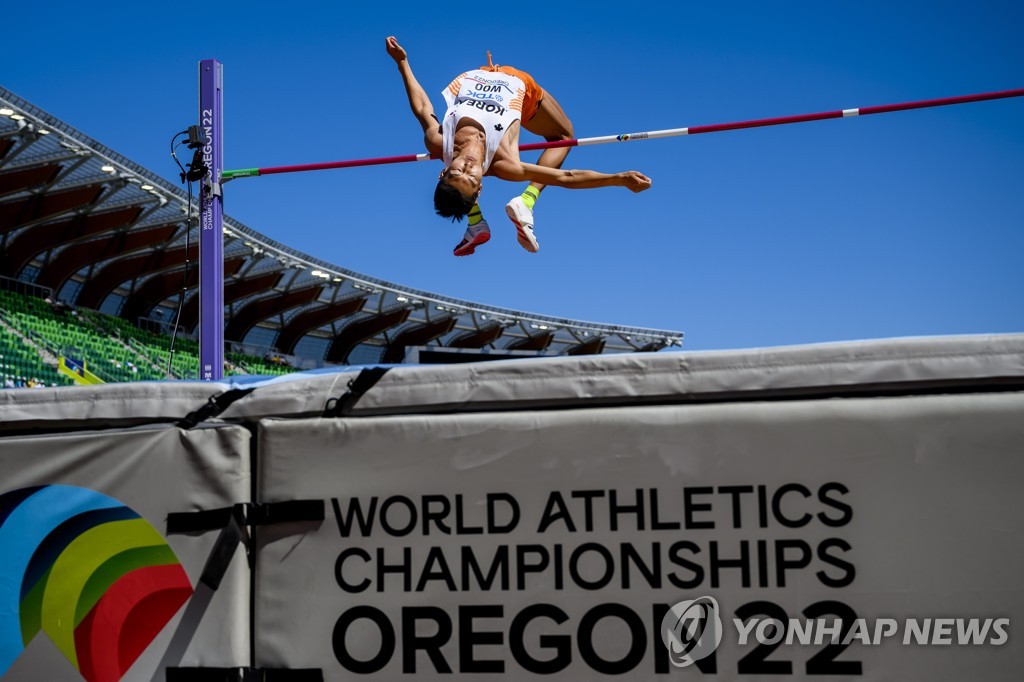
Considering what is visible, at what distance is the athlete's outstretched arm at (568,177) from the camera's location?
619 centimetres

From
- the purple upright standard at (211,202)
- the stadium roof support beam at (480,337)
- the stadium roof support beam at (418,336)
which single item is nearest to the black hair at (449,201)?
the purple upright standard at (211,202)

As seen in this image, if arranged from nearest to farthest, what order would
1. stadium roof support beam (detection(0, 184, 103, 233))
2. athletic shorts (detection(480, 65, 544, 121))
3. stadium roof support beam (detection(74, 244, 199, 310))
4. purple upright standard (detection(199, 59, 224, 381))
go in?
athletic shorts (detection(480, 65, 544, 121)) → purple upright standard (detection(199, 59, 224, 381)) → stadium roof support beam (detection(0, 184, 103, 233)) → stadium roof support beam (detection(74, 244, 199, 310))

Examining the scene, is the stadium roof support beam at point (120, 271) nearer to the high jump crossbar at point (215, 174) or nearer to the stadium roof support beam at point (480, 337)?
the stadium roof support beam at point (480, 337)

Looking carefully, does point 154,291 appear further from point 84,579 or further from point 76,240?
point 84,579

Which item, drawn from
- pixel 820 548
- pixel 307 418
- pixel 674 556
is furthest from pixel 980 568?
pixel 307 418

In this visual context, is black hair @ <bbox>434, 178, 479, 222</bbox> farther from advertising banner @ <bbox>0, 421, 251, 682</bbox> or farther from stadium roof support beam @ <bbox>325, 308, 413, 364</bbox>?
stadium roof support beam @ <bbox>325, 308, 413, 364</bbox>

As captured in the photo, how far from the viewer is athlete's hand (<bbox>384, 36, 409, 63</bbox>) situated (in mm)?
7008

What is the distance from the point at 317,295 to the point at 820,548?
38296mm

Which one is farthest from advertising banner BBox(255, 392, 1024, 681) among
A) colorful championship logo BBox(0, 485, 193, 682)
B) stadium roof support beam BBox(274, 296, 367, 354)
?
stadium roof support beam BBox(274, 296, 367, 354)

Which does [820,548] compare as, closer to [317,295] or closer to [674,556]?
[674,556]

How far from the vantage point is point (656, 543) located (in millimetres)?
2258

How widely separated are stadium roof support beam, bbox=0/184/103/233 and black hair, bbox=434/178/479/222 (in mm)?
26466

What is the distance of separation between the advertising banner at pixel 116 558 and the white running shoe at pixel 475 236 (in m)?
4.40

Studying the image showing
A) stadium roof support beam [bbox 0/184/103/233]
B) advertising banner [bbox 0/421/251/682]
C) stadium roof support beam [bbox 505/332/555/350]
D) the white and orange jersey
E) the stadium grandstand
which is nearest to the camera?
advertising banner [bbox 0/421/251/682]
